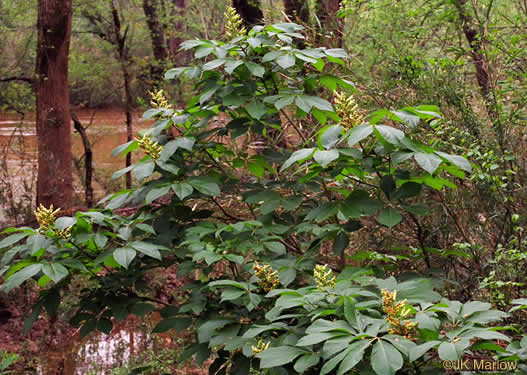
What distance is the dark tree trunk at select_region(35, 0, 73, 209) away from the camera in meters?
5.08

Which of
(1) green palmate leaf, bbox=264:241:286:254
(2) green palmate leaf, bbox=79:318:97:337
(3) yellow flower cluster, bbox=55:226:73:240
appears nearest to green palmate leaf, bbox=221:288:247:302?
(1) green palmate leaf, bbox=264:241:286:254

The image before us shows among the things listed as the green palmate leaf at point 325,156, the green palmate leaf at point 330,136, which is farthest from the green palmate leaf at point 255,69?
the green palmate leaf at point 325,156

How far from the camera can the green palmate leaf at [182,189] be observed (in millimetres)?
1979

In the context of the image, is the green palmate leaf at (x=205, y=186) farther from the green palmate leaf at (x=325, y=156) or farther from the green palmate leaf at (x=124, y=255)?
the green palmate leaf at (x=325, y=156)

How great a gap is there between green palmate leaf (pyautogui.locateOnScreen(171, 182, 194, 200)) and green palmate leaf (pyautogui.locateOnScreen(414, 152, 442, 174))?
0.83m

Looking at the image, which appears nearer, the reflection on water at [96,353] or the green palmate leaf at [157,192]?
the green palmate leaf at [157,192]

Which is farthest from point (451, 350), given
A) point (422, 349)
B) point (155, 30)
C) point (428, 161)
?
point (155, 30)

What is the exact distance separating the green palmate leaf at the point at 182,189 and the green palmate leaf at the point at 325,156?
56 centimetres

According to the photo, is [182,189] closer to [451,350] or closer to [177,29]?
[451,350]

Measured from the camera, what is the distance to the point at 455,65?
10.1 ft

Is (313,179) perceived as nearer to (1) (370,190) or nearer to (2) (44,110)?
(1) (370,190)

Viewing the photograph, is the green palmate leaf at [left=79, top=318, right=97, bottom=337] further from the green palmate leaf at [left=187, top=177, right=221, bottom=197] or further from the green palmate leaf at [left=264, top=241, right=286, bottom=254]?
the green palmate leaf at [left=264, top=241, right=286, bottom=254]

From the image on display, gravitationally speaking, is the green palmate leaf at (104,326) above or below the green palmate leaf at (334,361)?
below

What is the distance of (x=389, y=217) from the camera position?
1871 mm
